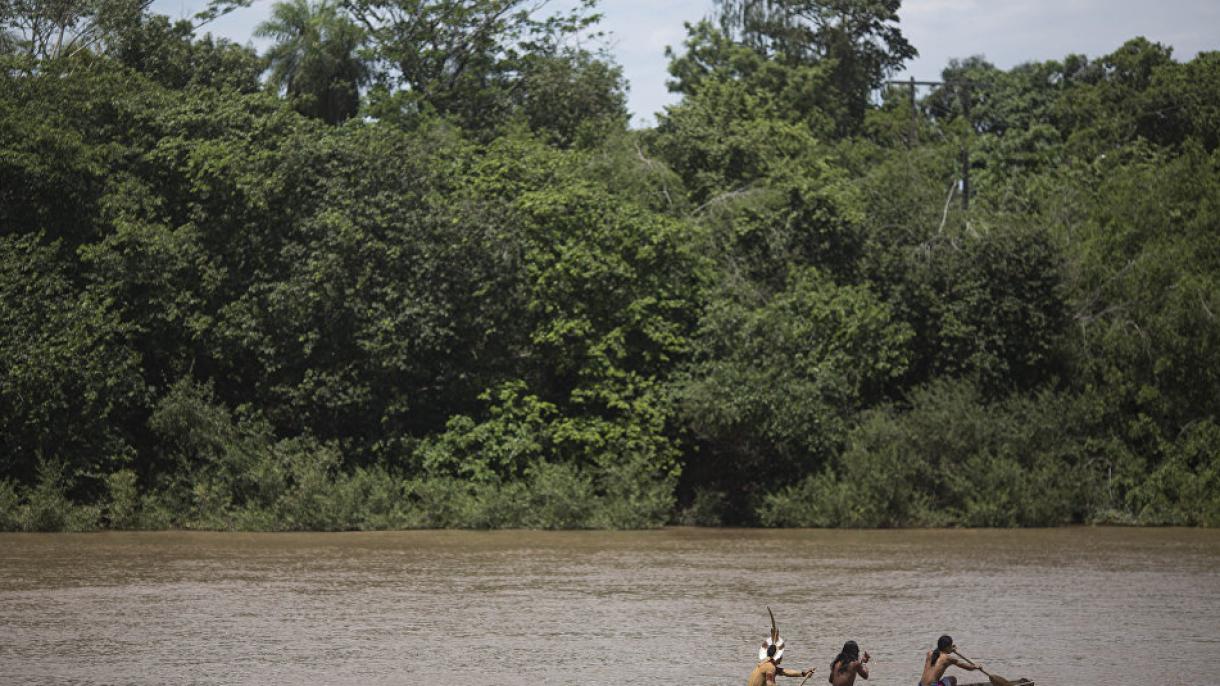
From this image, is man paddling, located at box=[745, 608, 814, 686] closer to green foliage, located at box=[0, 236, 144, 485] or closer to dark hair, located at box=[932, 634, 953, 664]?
dark hair, located at box=[932, 634, 953, 664]

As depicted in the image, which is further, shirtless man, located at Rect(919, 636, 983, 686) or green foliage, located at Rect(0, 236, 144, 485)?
green foliage, located at Rect(0, 236, 144, 485)

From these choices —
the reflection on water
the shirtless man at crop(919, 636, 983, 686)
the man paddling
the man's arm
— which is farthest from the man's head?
the reflection on water

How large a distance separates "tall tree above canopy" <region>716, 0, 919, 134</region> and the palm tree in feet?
54.0

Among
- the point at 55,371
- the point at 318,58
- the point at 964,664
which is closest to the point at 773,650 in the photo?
the point at 964,664

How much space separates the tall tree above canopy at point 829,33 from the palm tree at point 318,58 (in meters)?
16.4

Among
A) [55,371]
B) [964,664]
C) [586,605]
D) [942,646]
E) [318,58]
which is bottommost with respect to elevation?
[586,605]

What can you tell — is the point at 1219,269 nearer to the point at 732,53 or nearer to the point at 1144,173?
the point at 1144,173

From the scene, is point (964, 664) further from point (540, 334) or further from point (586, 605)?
point (540, 334)

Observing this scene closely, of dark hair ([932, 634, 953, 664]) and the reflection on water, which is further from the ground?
dark hair ([932, 634, 953, 664])

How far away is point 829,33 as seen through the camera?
178 feet

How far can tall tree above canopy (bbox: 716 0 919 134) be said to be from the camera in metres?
53.6

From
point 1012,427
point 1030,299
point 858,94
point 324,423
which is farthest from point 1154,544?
point 858,94

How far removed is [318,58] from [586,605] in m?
26.7

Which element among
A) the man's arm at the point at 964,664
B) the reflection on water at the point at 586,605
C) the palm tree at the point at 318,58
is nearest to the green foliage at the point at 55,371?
the reflection on water at the point at 586,605
